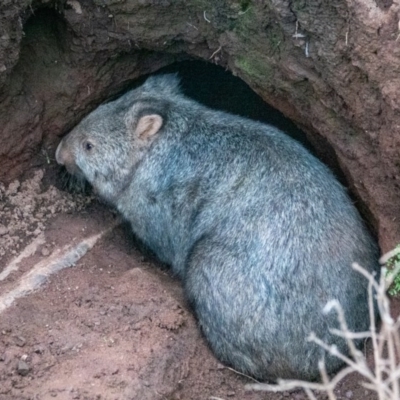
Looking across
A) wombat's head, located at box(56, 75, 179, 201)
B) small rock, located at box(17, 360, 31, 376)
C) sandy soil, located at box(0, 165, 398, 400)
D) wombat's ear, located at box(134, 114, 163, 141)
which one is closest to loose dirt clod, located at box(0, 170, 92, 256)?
sandy soil, located at box(0, 165, 398, 400)

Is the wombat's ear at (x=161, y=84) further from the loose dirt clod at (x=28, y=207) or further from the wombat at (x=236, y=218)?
the loose dirt clod at (x=28, y=207)

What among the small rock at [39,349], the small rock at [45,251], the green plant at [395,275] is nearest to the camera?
the green plant at [395,275]

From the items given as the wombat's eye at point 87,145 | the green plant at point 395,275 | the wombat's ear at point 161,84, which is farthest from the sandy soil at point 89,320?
the wombat's ear at point 161,84

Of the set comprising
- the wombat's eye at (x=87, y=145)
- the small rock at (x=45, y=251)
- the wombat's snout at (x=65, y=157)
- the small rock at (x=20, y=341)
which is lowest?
the small rock at (x=20, y=341)

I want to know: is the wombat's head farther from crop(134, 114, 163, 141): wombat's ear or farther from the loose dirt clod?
the loose dirt clod

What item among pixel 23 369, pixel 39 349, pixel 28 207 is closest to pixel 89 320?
pixel 39 349

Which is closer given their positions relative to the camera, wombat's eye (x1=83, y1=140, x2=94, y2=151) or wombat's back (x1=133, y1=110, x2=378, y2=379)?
wombat's back (x1=133, y1=110, x2=378, y2=379)
